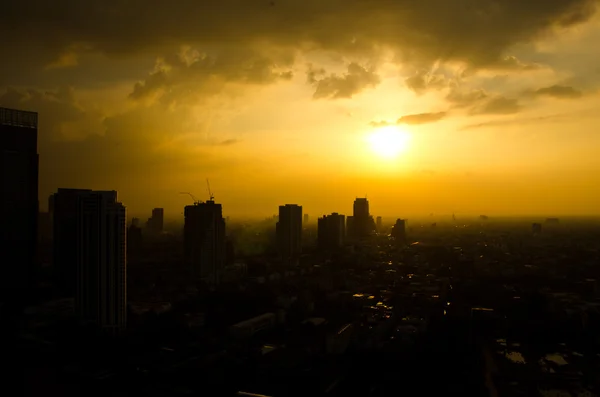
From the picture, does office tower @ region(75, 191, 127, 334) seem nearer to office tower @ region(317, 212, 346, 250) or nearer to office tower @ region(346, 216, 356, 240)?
office tower @ region(317, 212, 346, 250)

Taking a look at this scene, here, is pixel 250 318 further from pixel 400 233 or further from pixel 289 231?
pixel 400 233

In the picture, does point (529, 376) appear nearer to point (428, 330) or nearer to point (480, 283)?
point (428, 330)

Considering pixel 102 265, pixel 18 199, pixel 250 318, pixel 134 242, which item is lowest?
pixel 250 318

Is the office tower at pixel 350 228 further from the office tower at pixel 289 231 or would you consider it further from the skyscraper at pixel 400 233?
the office tower at pixel 289 231

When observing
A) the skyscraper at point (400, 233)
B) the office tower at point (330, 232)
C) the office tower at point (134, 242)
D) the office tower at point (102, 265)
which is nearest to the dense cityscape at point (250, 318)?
the office tower at point (102, 265)

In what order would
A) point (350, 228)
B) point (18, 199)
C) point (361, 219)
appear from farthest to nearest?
1. point (350, 228)
2. point (361, 219)
3. point (18, 199)

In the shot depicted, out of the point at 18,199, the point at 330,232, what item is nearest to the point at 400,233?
the point at 330,232

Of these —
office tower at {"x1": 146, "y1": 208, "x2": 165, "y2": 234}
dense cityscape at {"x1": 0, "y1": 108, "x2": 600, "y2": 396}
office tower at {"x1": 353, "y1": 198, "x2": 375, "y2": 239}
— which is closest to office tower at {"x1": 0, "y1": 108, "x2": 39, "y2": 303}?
dense cityscape at {"x1": 0, "y1": 108, "x2": 600, "y2": 396}
